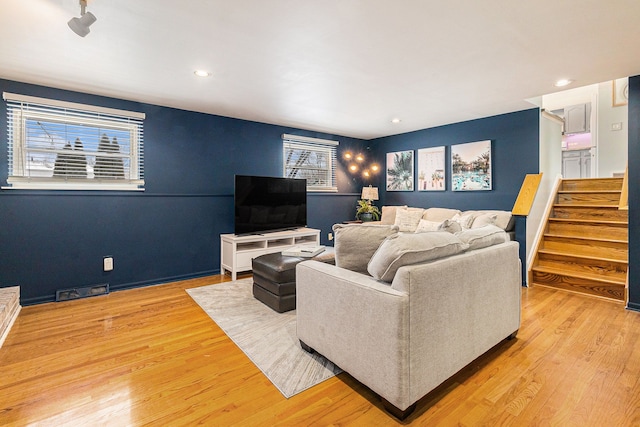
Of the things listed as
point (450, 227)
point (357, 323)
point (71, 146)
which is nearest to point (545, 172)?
point (450, 227)

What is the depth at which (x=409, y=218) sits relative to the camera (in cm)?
507

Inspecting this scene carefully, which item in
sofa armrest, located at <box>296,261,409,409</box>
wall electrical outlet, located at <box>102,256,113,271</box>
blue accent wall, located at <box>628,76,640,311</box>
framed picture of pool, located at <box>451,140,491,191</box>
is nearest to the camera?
sofa armrest, located at <box>296,261,409,409</box>

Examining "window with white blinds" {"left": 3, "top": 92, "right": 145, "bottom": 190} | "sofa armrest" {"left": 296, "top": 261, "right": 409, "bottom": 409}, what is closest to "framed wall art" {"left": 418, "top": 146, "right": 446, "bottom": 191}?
"sofa armrest" {"left": 296, "top": 261, "right": 409, "bottom": 409}

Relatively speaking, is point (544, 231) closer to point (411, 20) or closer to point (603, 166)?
point (603, 166)

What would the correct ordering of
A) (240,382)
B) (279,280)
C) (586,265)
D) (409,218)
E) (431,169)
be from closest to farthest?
(240,382) < (279,280) < (586,265) < (409,218) < (431,169)

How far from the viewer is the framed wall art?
5117mm

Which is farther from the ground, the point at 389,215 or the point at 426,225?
the point at 389,215

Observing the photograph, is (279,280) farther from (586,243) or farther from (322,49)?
(586,243)

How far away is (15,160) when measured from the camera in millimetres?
3127

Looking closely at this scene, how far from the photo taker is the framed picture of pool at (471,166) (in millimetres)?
4555

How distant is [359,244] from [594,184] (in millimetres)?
4525

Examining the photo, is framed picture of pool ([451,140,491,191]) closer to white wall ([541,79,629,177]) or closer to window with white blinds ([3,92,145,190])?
white wall ([541,79,629,177])

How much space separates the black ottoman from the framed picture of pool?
9.39ft

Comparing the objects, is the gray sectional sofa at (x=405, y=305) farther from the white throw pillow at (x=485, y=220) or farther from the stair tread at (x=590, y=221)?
the stair tread at (x=590, y=221)
